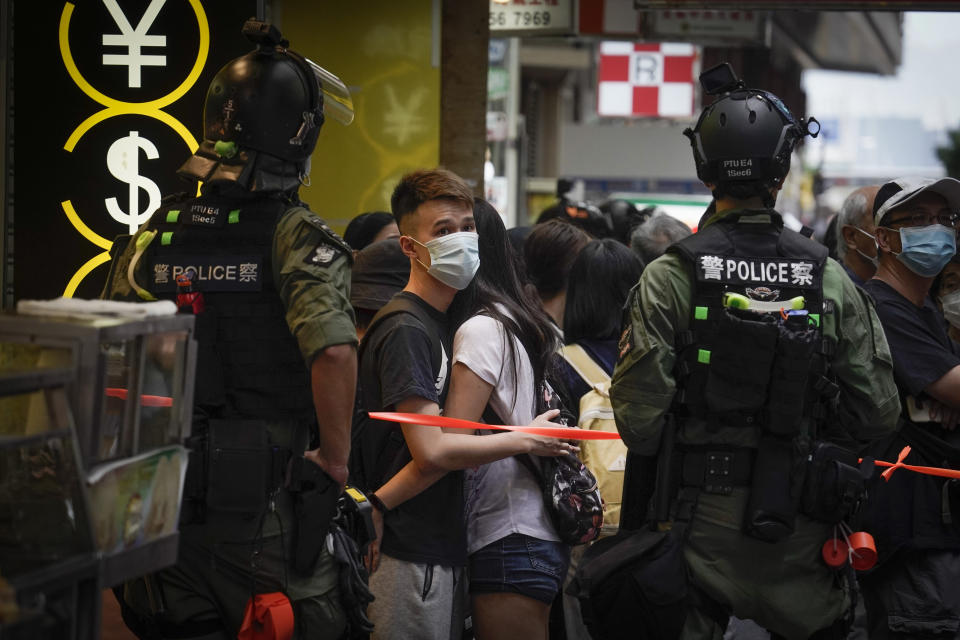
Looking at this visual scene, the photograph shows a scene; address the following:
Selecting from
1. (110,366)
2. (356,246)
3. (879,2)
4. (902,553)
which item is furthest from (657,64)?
(110,366)

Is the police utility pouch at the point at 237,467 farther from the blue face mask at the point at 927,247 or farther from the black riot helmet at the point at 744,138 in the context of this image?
the blue face mask at the point at 927,247

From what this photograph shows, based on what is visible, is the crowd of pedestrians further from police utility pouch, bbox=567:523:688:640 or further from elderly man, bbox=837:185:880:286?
elderly man, bbox=837:185:880:286

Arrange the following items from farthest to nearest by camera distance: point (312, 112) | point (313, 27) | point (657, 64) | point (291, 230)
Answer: point (657, 64), point (313, 27), point (312, 112), point (291, 230)

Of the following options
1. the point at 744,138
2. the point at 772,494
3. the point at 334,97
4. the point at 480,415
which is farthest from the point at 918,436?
the point at 334,97

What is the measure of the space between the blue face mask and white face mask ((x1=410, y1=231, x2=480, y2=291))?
5.60 ft

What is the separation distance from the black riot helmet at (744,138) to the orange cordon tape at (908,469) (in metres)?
1.27

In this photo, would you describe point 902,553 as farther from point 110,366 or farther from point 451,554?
point 110,366

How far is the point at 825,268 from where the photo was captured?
3641 millimetres

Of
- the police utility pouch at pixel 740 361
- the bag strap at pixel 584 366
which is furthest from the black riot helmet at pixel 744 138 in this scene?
the bag strap at pixel 584 366

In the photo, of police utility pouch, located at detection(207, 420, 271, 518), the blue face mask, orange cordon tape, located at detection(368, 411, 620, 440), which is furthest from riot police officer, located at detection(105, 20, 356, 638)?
the blue face mask

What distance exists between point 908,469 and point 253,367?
8.25 ft

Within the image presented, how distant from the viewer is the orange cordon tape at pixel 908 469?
169 inches

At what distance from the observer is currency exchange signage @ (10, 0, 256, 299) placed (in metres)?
4.81

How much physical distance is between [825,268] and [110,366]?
220 centimetres
